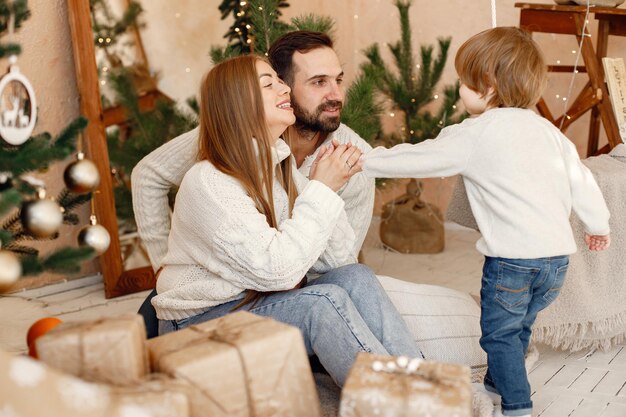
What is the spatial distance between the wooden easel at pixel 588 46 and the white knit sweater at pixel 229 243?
1.22m

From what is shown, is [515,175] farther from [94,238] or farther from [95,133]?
[95,133]

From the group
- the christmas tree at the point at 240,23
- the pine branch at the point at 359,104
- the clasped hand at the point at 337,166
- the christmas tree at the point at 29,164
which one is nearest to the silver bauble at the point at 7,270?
the christmas tree at the point at 29,164

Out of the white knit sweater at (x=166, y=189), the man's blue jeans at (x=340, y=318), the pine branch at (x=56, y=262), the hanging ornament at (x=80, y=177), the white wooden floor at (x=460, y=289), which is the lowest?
the white wooden floor at (x=460, y=289)

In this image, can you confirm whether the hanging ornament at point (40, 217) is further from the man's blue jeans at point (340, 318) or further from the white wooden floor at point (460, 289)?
the white wooden floor at point (460, 289)

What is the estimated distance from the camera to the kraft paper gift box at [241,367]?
1.21 metres

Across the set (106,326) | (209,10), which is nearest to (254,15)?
(209,10)

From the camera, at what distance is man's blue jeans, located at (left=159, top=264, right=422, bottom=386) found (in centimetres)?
165

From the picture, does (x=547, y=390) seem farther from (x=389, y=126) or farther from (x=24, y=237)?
(x=389, y=126)

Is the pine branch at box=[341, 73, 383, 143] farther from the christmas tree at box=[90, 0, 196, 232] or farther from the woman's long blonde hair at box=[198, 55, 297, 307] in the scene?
the woman's long blonde hair at box=[198, 55, 297, 307]

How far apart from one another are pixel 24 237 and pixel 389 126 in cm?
281

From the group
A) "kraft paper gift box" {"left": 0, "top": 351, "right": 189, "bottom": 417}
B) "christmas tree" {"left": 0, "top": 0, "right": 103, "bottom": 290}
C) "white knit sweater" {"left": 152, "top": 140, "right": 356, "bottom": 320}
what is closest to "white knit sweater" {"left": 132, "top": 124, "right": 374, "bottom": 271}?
"white knit sweater" {"left": 152, "top": 140, "right": 356, "bottom": 320}

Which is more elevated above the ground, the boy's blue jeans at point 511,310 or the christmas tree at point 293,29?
the christmas tree at point 293,29

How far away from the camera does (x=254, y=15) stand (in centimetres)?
269

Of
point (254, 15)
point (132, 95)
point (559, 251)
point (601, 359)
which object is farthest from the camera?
point (132, 95)
